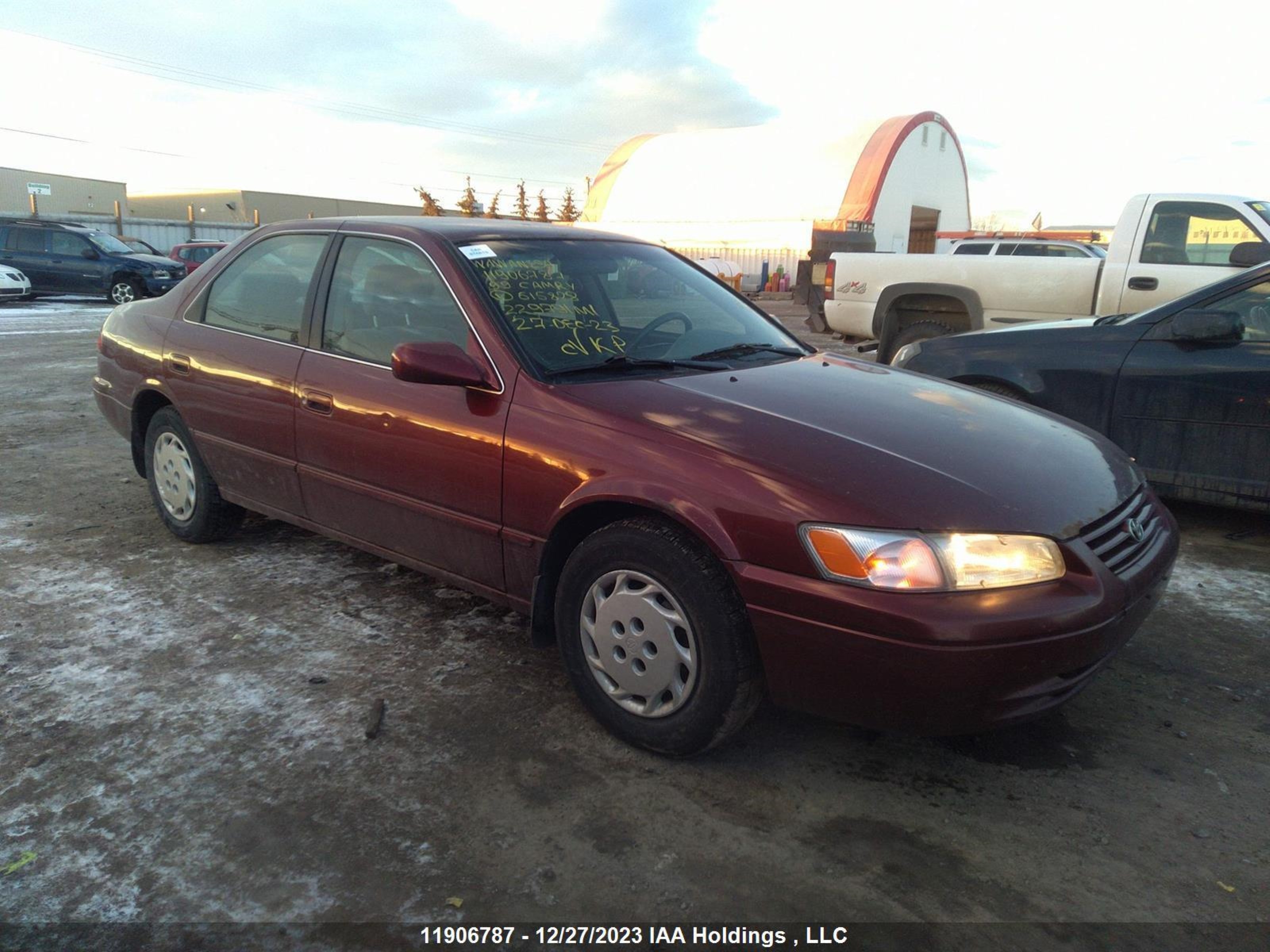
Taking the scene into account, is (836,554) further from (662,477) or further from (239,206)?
(239,206)

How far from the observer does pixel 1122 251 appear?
786 cm

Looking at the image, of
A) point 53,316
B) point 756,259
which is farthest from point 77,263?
point 756,259

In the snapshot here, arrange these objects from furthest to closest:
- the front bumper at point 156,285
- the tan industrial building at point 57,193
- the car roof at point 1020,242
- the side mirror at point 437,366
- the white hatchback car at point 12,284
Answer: the tan industrial building at point 57,193 < the front bumper at point 156,285 < the white hatchback car at point 12,284 < the car roof at point 1020,242 < the side mirror at point 437,366

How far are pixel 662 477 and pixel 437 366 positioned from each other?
86 centimetres

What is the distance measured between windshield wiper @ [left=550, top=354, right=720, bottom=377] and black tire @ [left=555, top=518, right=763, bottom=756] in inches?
23.3

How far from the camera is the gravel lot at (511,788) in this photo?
2176mm

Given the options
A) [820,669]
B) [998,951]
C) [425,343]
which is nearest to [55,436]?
[425,343]

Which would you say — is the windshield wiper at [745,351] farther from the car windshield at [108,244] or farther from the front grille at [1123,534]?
the car windshield at [108,244]

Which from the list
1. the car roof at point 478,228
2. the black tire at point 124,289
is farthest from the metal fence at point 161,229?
the car roof at point 478,228

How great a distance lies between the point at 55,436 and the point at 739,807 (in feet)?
21.2

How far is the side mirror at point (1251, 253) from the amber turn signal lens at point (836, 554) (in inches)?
237

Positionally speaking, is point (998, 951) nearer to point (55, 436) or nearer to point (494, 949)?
point (494, 949)

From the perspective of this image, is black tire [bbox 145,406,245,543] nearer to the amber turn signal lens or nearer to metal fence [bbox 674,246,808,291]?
the amber turn signal lens

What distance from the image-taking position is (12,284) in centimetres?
1880
